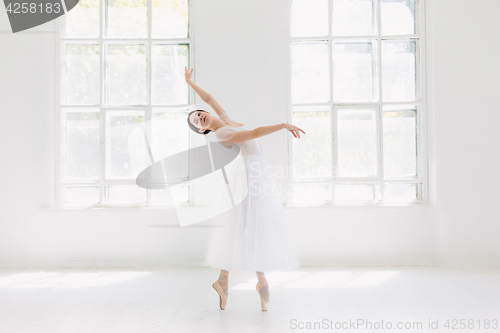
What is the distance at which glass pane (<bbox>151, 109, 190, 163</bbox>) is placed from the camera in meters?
3.92

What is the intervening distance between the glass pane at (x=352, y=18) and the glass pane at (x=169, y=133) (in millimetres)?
1889

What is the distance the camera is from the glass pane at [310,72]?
396 cm

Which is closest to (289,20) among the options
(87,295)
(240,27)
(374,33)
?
(240,27)

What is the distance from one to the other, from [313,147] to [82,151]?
246cm

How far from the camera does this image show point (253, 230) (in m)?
2.40

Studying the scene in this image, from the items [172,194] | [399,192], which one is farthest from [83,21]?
[399,192]

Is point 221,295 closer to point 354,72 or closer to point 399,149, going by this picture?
point 399,149

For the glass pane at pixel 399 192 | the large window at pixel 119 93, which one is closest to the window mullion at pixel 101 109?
the large window at pixel 119 93

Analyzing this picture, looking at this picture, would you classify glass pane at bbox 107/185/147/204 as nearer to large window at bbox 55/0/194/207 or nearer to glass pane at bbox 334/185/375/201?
large window at bbox 55/0/194/207

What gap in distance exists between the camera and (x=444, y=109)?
3742 millimetres

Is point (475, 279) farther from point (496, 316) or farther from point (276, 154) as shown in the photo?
point (276, 154)

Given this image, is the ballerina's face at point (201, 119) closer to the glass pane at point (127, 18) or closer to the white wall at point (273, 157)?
the white wall at point (273, 157)

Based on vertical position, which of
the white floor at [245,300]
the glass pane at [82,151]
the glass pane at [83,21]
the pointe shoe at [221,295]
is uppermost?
the glass pane at [83,21]

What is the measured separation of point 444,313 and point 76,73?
400cm
